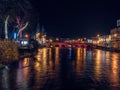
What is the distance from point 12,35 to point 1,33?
Result: 16625mm

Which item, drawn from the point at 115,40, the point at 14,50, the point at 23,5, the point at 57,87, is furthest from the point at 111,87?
the point at 115,40

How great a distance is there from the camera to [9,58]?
35.6 m

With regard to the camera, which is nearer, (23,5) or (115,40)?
(23,5)

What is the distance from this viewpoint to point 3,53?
34125 millimetres

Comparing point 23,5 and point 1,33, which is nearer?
point 23,5

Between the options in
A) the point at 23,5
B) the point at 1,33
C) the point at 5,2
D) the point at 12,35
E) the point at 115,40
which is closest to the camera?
the point at 5,2

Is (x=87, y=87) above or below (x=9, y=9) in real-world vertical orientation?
below

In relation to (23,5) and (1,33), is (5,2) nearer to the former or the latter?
(23,5)

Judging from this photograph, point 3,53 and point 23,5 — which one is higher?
point 23,5

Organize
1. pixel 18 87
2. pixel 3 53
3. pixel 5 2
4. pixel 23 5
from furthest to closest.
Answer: pixel 23 5 → pixel 5 2 → pixel 3 53 → pixel 18 87

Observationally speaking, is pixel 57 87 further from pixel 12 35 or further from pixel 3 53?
pixel 12 35

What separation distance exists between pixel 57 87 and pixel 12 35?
70019mm

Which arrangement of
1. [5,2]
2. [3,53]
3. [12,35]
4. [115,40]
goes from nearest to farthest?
[3,53] → [5,2] → [12,35] → [115,40]

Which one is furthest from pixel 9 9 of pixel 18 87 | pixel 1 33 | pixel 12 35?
pixel 12 35
